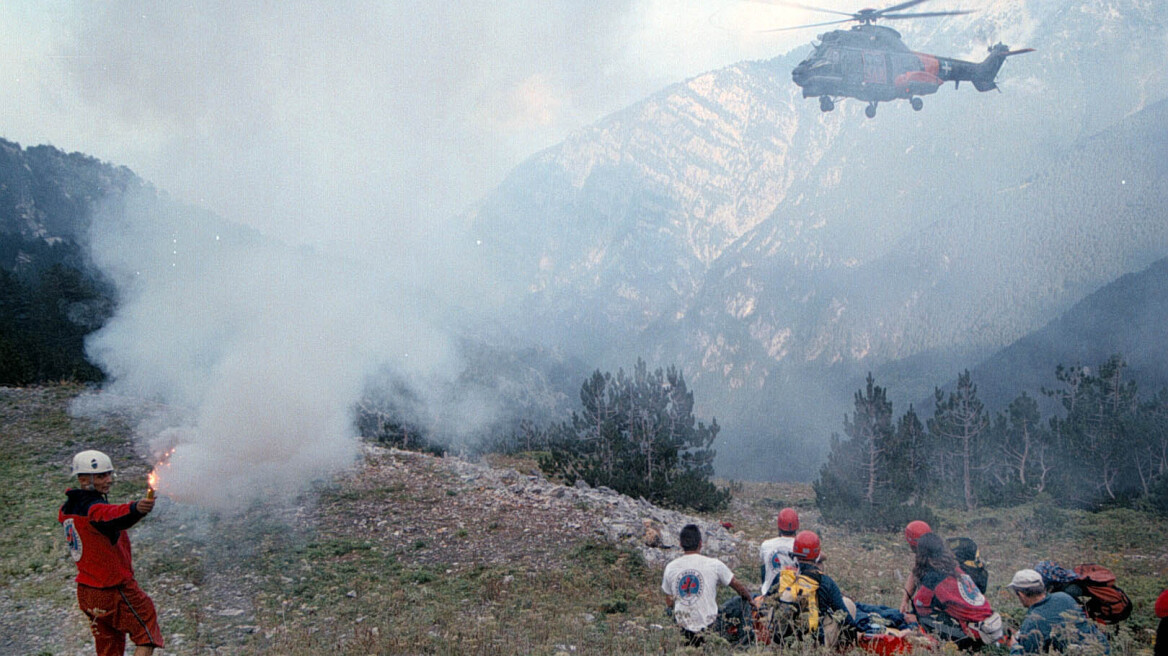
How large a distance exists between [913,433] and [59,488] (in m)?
36.8

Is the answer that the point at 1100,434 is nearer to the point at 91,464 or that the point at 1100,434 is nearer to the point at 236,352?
the point at 236,352

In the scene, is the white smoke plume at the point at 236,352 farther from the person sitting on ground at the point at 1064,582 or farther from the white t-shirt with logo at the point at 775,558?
the person sitting on ground at the point at 1064,582

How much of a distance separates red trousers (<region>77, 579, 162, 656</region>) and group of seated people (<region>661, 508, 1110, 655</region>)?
4978 mm

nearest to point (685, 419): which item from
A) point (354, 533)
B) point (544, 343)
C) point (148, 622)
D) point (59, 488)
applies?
point (354, 533)

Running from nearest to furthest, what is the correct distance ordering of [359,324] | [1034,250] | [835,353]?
[359,324] < [1034,250] < [835,353]

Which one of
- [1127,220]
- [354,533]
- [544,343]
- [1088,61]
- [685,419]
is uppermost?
[1088,61]

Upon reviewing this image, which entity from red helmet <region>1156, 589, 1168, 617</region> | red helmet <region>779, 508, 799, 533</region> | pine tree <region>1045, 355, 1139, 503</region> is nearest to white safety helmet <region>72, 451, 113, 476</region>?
red helmet <region>779, 508, 799, 533</region>

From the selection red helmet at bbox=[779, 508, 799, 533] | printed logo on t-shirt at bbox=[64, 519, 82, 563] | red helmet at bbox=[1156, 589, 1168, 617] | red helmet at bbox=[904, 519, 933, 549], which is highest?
printed logo on t-shirt at bbox=[64, 519, 82, 563]

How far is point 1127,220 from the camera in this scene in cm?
9956

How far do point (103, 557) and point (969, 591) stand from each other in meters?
8.36

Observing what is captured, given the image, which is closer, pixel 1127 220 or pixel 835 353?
pixel 1127 220

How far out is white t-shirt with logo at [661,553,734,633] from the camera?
21.3ft

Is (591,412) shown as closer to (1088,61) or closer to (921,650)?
(921,650)

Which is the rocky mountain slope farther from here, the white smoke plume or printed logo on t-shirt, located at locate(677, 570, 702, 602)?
printed logo on t-shirt, located at locate(677, 570, 702, 602)
